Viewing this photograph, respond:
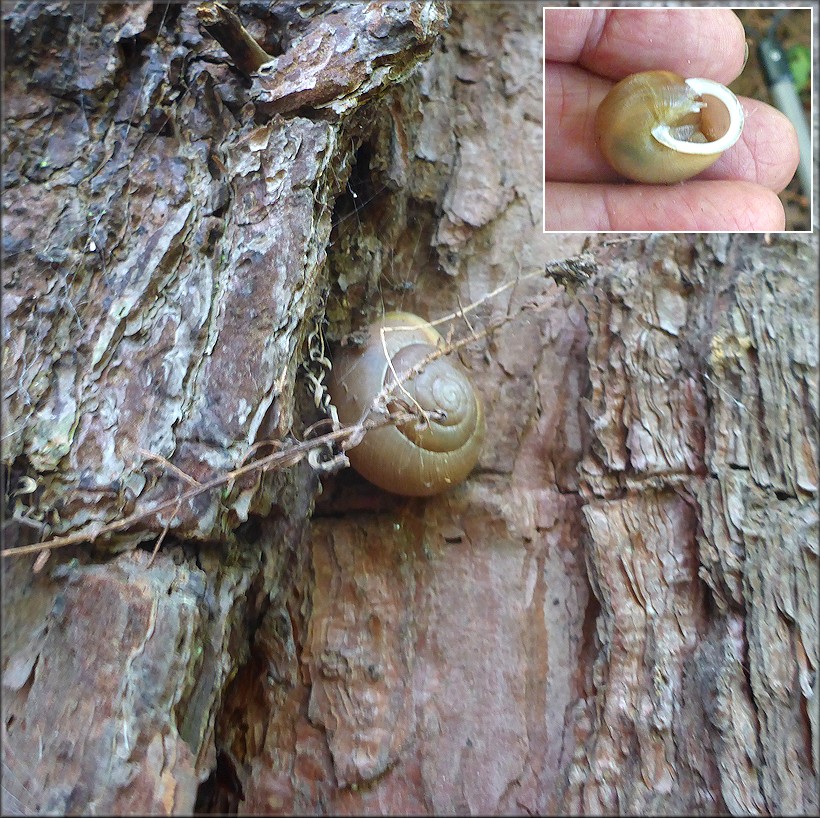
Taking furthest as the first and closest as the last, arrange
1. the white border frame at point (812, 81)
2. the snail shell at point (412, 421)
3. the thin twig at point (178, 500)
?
the white border frame at point (812, 81), the snail shell at point (412, 421), the thin twig at point (178, 500)

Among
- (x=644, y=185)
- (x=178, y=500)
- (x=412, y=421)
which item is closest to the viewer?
(x=178, y=500)

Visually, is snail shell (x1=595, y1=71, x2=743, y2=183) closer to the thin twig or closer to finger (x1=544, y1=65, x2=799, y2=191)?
finger (x1=544, y1=65, x2=799, y2=191)

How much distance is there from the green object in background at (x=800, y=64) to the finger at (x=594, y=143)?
21 cm

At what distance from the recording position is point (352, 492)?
1.48 metres

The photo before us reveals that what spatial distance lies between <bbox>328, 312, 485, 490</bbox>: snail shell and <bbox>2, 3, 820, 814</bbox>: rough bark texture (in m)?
0.09

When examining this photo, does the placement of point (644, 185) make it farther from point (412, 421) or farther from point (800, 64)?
point (412, 421)

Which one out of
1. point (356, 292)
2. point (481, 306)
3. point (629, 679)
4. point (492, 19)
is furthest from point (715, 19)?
point (629, 679)

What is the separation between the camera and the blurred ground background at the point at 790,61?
4.93 ft

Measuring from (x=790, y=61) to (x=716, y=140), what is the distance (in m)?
0.43

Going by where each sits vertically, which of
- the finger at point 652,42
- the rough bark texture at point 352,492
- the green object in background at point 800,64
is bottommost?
the rough bark texture at point 352,492

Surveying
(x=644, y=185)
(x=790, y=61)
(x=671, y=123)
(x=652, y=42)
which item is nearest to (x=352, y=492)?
(x=644, y=185)

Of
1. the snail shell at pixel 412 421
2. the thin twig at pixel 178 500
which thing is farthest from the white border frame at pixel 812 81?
the thin twig at pixel 178 500

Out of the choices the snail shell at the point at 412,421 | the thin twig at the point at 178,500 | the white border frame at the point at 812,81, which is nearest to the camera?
the thin twig at the point at 178,500

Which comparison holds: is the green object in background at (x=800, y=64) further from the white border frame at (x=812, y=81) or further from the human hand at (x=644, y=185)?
the human hand at (x=644, y=185)
